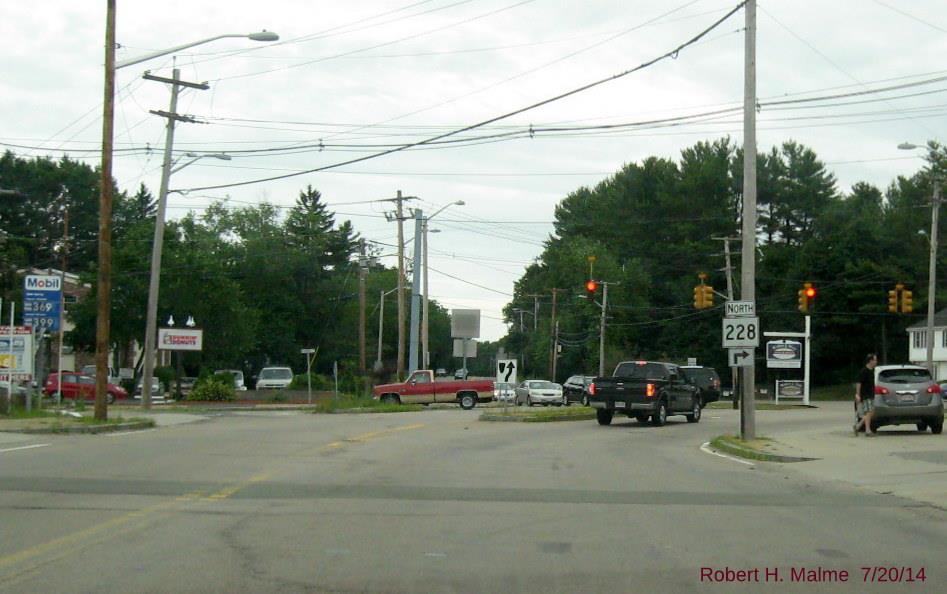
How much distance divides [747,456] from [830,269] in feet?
213

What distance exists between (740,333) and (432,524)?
13374mm

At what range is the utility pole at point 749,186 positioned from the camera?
2323 centimetres

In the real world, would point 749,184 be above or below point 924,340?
above

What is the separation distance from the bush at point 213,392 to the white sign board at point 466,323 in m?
13.4

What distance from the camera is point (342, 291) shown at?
299 feet

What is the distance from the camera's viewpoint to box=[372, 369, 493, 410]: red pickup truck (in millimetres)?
47144

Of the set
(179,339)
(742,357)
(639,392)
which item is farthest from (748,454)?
(179,339)

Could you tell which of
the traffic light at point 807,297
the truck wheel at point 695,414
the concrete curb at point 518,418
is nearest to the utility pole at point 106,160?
the concrete curb at point 518,418

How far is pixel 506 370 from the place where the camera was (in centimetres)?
3431

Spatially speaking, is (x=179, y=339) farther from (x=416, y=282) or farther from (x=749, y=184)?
(x=749, y=184)

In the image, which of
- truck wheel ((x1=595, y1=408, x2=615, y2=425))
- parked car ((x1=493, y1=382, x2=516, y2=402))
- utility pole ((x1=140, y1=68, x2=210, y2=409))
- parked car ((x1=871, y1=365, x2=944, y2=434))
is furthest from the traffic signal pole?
utility pole ((x1=140, y1=68, x2=210, y2=409))

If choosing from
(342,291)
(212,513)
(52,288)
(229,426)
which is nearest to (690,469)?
(212,513)

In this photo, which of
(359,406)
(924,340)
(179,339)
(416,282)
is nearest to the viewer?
(359,406)

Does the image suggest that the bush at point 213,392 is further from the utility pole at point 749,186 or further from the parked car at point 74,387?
the utility pole at point 749,186
